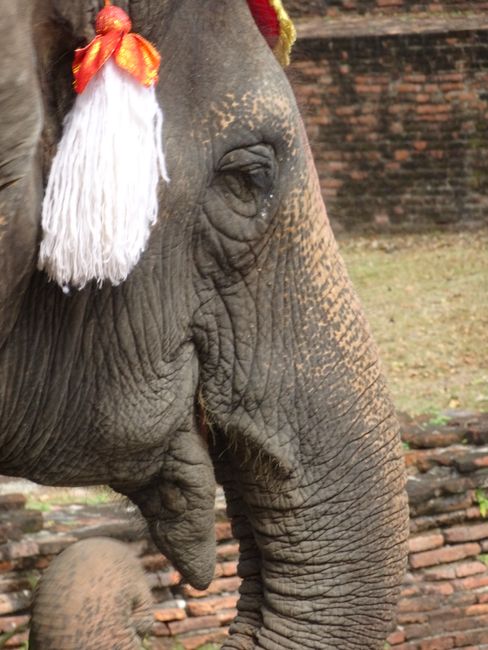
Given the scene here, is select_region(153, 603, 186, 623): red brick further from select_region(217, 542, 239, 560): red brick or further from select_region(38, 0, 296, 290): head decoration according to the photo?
select_region(38, 0, 296, 290): head decoration

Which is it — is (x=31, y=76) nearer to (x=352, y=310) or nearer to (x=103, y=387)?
(x=103, y=387)

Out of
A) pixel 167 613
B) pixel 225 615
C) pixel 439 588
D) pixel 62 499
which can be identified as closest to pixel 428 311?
pixel 439 588

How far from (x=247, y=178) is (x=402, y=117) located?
9.57 meters

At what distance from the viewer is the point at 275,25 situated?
2.90 metres

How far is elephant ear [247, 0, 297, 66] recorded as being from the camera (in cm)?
288

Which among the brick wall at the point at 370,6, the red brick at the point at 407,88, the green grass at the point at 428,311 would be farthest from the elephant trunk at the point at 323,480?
the brick wall at the point at 370,6

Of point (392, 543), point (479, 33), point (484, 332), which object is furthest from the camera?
point (479, 33)

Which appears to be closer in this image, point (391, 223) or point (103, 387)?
point (103, 387)

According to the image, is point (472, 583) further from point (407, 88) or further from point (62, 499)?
point (407, 88)

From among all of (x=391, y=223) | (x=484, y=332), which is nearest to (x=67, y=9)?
(x=484, y=332)

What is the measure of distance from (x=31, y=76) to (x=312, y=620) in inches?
49.8

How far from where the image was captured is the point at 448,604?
213 inches

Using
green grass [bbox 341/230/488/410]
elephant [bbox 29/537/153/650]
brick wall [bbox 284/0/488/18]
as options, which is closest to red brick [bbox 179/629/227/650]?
elephant [bbox 29/537/153/650]

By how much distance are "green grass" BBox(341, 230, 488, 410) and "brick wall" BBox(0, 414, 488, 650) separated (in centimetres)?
137
